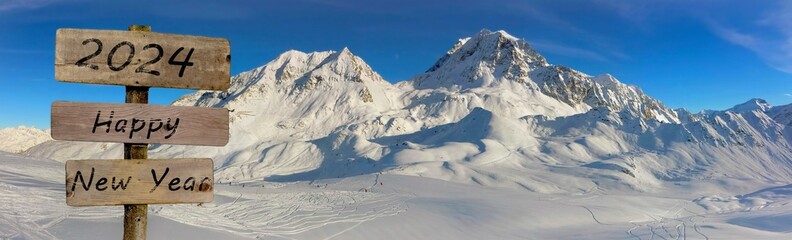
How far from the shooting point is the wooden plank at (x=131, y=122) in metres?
3.79

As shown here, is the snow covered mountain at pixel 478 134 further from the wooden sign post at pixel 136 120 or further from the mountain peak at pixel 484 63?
the wooden sign post at pixel 136 120

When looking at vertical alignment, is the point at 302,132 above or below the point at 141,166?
above

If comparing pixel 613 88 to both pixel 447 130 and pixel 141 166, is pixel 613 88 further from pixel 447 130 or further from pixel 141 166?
pixel 141 166

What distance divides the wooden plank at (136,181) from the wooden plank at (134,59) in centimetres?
67

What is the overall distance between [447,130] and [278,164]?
111 feet

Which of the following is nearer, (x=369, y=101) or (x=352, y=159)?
(x=352, y=159)

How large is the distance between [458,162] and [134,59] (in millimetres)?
62946

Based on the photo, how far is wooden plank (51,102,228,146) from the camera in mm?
3791

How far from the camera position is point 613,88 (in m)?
189

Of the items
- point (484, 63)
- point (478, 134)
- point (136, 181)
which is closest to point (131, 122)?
point (136, 181)

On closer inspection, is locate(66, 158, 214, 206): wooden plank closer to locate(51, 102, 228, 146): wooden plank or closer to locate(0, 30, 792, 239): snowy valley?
locate(51, 102, 228, 146): wooden plank

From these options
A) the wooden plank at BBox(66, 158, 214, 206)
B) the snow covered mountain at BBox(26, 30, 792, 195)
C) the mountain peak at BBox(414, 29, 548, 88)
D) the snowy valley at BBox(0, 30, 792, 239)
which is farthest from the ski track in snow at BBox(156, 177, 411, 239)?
the mountain peak at BBox(414, 29, 548, 88)

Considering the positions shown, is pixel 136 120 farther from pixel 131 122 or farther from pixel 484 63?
pixel 484 63

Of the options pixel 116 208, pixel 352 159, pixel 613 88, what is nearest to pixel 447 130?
pixel 352 159
